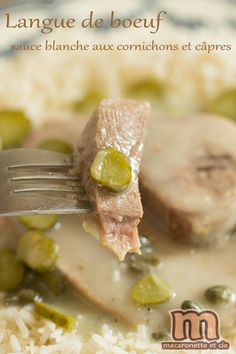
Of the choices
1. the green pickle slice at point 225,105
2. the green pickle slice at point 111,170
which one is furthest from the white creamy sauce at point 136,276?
the green pickle slice at point 225,105

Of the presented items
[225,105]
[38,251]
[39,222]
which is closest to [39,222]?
[39,222]

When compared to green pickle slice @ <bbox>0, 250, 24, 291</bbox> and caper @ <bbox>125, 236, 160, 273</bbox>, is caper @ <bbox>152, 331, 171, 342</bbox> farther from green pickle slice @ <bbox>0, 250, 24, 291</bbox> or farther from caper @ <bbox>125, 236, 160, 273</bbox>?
green pickle slice @ <bbox>0, 250, 24, 291</bbox>

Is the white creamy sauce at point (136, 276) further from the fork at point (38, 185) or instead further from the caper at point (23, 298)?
the fork at point (38, 185)

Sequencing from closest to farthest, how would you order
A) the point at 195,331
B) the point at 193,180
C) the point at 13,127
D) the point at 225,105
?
the point at 195,331
the point at 193,180
the point at 13,127
the point at 225,105

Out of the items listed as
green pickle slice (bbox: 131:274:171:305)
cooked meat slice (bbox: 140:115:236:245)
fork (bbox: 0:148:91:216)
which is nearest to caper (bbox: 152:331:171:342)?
green pickle slice (bbox: 131:274:171:305)

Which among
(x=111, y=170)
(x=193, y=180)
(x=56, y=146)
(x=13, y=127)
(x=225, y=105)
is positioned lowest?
(x=111, y=170)

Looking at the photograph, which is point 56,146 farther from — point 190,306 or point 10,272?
point 190,306
